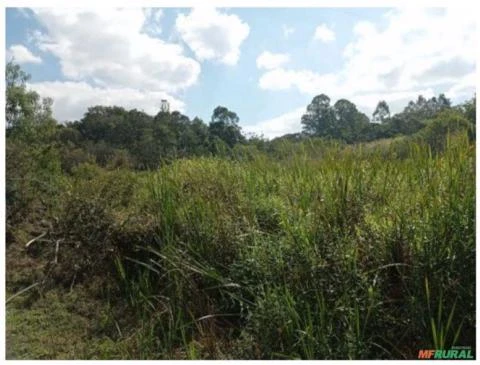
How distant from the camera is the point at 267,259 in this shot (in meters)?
2.75

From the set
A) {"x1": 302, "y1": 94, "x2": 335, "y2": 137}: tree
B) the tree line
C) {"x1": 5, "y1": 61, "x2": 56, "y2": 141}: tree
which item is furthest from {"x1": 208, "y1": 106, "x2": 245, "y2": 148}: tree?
{"x1": 5, "y1": 61, "x2": 56, "y2": 141}: tree

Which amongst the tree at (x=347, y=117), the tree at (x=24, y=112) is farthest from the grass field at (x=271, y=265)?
the tree at (x=24, y=112)

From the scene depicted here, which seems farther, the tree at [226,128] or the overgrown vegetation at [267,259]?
the tree at [226,128]

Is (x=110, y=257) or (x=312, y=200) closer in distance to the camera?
(x=312, y=200)

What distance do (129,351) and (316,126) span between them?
15.2 feet

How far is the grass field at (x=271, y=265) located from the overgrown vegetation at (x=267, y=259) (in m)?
0.01

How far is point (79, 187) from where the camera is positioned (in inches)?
191

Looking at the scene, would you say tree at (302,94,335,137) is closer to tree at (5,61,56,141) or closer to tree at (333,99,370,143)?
tree at (333,99,370,143)

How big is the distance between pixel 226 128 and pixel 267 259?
4.29 meters

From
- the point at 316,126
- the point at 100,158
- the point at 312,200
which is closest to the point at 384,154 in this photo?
the point at 312,200

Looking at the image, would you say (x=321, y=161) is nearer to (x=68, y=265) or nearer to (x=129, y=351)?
(x=129, y=351)

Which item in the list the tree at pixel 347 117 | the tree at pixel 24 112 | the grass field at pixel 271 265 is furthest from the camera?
the tree at pixel 24 112

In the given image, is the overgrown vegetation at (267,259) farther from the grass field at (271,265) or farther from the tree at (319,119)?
the tree at (319,119)

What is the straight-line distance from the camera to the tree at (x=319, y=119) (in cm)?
593
